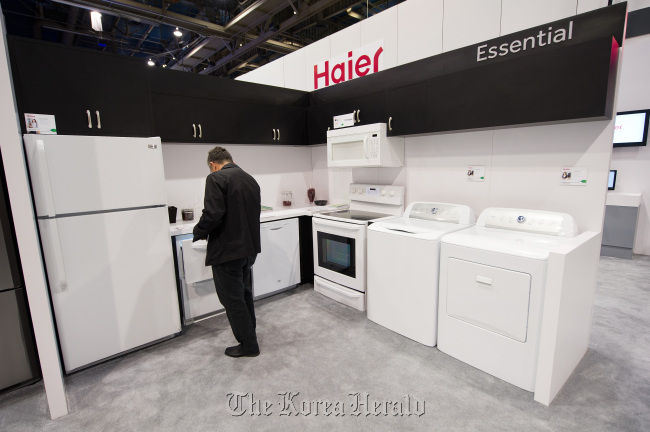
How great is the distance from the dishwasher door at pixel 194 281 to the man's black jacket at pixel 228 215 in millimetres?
598

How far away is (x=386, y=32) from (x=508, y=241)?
260 centimetres

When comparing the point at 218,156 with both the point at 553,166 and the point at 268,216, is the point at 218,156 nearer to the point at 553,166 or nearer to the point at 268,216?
the point at 268,216

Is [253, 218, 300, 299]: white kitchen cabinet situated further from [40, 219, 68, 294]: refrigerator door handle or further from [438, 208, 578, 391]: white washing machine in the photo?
[438, 208, 578, 391]: white washing machine

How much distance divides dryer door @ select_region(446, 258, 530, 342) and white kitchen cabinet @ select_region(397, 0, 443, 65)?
217cm

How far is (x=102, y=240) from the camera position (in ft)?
7.43

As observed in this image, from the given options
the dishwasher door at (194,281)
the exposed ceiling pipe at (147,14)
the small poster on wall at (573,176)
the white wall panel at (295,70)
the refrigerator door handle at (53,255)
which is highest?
the exposed ceiling pipe at (147,14)

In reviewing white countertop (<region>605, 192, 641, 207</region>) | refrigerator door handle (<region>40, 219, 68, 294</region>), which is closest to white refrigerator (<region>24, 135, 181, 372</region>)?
refrigerator door handle (<region>40, 219, 68, 294</region>)

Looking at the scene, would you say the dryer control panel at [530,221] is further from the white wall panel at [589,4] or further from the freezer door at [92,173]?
the freezer door at [92,173]

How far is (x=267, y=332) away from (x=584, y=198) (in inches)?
108

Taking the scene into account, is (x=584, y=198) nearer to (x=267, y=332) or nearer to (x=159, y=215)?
(x=267, y=332)

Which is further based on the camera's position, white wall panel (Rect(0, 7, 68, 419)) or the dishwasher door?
the dishwasher door

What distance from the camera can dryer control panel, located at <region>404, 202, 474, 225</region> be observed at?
9.02 feet

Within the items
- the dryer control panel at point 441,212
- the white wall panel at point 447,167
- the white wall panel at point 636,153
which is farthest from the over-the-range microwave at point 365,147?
the white wall panel at point 636,153

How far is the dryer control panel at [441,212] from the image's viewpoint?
108 inches
